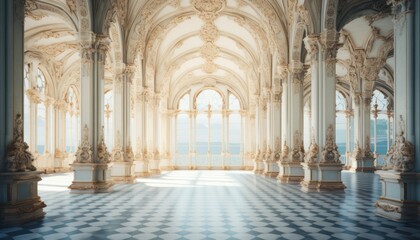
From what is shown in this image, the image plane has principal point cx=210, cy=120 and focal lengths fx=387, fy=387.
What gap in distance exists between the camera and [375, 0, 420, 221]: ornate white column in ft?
29.6

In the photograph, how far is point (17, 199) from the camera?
8953 mm

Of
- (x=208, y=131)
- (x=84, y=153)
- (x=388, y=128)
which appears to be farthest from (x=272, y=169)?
(x=388, y=128)

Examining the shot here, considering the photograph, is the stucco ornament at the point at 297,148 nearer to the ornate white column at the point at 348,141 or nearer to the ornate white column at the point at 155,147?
the ornate white column at the point at 155,147

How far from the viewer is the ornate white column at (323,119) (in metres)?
14.7

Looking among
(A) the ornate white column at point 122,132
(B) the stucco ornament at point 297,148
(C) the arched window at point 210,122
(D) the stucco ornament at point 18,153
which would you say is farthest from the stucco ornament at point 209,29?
(D) the stucco ornament at point 18,153

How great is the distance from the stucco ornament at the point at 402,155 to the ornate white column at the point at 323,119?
527cm

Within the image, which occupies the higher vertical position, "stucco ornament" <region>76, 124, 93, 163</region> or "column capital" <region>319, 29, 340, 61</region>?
"column capital" <region>319, 29, 340, 61</region>

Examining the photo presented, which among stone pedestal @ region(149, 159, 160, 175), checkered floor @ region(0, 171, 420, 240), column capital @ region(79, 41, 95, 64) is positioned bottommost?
stone pedestal @ region(149, 159, 160, 175)

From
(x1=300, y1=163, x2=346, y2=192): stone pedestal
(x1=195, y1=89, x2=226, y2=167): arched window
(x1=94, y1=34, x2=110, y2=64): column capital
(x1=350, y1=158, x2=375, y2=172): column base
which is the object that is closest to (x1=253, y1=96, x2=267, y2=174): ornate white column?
(x1=350, y1=158, x2=375, y2=172): column base

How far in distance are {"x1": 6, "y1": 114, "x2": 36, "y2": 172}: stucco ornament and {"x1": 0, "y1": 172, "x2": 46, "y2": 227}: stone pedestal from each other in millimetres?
176

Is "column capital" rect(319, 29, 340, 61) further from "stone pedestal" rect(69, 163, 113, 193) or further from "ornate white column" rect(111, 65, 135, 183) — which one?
"ornate white column" rect(111, 65, 135, 183)

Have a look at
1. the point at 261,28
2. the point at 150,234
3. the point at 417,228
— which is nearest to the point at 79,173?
the point at 150,234

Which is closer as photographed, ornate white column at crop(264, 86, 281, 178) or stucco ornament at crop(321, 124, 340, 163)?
stucco ornament at crop(321, 124, 340, 163)

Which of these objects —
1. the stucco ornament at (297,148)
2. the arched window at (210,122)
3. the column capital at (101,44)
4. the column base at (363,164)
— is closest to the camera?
the column capital at (101,44)
